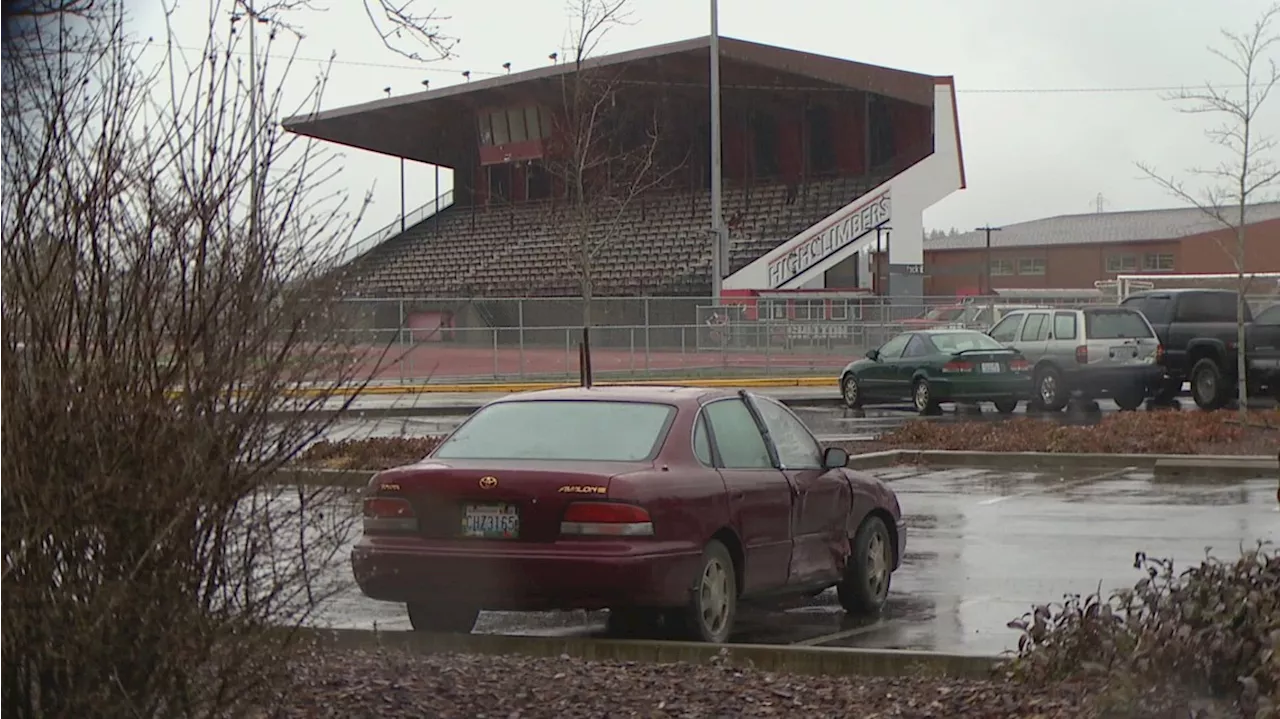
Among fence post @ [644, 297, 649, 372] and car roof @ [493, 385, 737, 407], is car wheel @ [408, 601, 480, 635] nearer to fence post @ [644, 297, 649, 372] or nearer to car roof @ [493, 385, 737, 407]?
car roof @ [493, 385, 737, 407]

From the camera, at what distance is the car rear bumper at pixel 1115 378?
93.8 ft

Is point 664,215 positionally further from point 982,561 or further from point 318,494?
point 318,494

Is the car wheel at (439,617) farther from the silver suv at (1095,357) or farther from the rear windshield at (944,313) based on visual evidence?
the rear windshield at (944,313)

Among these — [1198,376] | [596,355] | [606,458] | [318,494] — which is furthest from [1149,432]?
[596,355]

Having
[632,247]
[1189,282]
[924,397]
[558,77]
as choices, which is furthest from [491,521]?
[632,247]

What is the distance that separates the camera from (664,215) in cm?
6372

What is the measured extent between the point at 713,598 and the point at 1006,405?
21110 mm

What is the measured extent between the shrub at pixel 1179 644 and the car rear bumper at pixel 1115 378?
21.8m

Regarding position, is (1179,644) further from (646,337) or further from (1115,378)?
(646,337)

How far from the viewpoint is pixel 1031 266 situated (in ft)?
337

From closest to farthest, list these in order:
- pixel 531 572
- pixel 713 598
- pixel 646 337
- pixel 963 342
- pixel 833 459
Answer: pixel 531 572, pixel 713 598, pixel 833 459, pixel 963 342, pixel 646 337

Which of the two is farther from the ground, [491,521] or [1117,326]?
[1117,326]

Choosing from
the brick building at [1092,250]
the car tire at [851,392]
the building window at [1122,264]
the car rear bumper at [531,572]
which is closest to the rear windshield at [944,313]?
the car tire at [851,392]

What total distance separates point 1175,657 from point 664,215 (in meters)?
57.9
